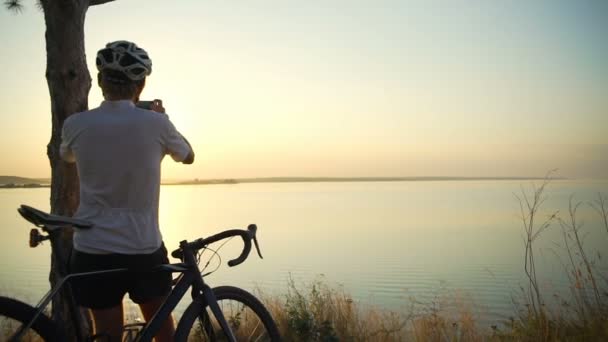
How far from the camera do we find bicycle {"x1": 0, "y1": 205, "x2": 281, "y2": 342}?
2088 millimetres

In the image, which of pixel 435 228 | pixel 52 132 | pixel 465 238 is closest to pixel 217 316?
pixel 52 132

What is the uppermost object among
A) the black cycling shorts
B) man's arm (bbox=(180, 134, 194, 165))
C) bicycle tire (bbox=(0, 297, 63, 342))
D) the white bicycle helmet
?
the white bicycle helmet

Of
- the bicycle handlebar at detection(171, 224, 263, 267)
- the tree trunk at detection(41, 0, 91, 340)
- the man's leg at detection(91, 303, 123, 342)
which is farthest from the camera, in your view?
the tree trunk at detection(41, 0, 91, 340)

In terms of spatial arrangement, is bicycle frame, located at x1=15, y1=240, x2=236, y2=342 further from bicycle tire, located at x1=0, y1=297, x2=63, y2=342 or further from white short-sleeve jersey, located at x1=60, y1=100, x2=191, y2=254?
white short-sleeve jersey, located at x1=60, y1=100, x2=191, y2=254

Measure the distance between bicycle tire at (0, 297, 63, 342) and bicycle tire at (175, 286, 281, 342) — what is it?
53 centimetres

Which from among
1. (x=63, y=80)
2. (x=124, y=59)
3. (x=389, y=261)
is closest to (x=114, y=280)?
(x=124, y=59)

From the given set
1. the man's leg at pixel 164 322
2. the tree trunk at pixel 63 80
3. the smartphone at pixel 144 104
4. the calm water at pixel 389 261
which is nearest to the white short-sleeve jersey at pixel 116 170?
the smartphone at pixel 144 104

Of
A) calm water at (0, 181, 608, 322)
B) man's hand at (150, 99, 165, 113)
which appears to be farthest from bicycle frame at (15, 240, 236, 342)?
calm water at (0, 181, 608, 322)

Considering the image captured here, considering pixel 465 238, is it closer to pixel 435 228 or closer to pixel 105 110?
pixel 435 228

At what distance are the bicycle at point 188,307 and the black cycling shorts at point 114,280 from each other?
3 centimetres

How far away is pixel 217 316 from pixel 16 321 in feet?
2.86

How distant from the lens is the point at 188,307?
103 inches

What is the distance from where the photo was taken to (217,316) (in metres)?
2.59

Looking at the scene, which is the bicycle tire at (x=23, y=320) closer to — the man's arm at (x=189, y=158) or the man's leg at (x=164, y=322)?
the man's leg at (x=164, y=322)
